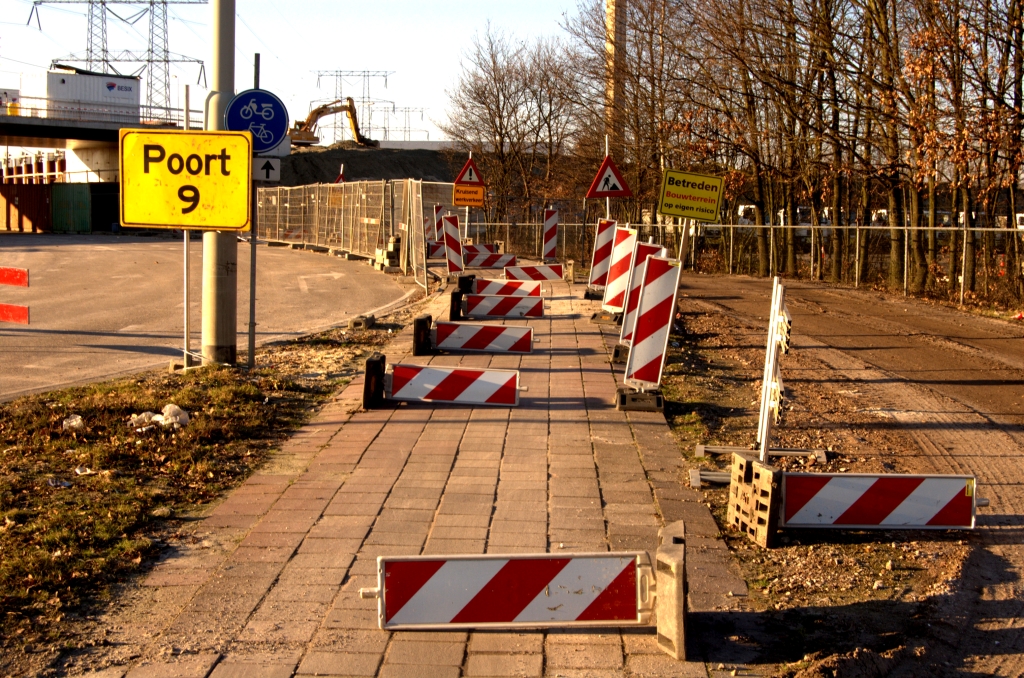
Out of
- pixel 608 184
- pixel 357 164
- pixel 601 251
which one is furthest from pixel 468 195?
pixel 357 164

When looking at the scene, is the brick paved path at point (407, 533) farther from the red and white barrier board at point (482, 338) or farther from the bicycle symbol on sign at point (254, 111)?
the bicycle symbol on sign at point (254, 111)

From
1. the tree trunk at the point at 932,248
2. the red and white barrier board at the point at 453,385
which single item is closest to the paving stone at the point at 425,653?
the red and white barrier board at the point at 453,385

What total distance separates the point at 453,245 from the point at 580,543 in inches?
624

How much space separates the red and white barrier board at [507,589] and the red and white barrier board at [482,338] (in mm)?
7249

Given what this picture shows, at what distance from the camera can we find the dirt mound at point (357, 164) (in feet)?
286

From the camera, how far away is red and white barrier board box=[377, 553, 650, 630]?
13.5 feet

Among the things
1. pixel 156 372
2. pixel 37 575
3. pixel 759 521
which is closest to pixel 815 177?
pixel 156 372

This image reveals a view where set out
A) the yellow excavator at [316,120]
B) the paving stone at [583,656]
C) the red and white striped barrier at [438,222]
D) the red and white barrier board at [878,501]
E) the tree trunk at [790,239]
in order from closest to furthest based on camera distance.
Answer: the paving stone at [583,656] < the red and white barrier board at [878,501] < the red and white striped barrier at [438,222] < the tree trunk at [790,239] < the yellow excavator at [316,120]

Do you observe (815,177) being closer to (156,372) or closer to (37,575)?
(156,372)

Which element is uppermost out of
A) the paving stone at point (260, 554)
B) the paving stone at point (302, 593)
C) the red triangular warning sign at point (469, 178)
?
the red triangular warning sign at point (469, 178)

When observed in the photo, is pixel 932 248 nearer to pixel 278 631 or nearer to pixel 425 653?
pixel 425 653

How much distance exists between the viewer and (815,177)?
29.3m

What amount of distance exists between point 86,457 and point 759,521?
458cm

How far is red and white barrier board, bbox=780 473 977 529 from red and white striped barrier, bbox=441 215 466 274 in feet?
50.2
